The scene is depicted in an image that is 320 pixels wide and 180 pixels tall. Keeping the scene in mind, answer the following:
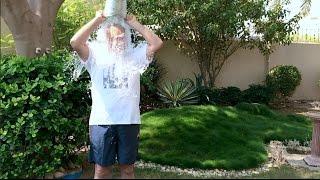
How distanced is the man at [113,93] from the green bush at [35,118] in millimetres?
1570

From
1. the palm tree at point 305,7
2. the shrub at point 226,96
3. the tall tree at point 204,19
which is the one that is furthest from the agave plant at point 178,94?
the palm tree at point 305,7

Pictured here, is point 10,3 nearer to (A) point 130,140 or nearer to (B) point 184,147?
(B) point 184,147

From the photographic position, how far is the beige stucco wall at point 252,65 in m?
12.9

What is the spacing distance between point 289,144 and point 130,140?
4.41 m

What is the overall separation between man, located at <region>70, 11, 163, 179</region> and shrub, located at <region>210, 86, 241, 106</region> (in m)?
7.72

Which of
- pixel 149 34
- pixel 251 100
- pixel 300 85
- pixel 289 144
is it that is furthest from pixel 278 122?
pixel 149 34

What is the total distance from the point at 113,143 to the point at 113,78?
0.50 meters

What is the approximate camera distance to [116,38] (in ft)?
12.5

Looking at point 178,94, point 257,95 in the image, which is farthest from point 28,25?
point 257,95

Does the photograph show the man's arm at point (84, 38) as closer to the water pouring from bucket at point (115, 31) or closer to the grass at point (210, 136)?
the water pouring from bucket at point (115, 31)

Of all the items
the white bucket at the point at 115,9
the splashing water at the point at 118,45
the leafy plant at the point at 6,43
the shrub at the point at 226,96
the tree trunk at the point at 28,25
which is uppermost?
the leafy plant at the point at 6,43

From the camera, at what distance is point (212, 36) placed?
444 inches

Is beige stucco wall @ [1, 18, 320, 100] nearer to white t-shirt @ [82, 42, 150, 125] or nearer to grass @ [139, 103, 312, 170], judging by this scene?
grass @ [139, 103, 312, 170]

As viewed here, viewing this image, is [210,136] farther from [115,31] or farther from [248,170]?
[115,31]
